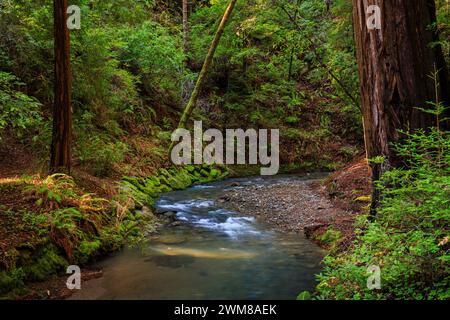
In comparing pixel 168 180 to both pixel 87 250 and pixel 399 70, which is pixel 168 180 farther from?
pixel 399 70

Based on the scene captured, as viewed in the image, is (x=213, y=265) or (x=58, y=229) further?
(x=213, y=265)

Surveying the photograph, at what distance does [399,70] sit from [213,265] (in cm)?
409

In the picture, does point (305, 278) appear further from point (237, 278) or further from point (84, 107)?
point (84, 107)

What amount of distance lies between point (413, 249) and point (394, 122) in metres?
2.45

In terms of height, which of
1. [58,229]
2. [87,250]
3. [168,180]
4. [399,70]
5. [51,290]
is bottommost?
[51,290]

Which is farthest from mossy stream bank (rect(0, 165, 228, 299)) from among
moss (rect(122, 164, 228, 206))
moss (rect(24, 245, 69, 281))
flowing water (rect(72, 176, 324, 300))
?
moss (rect(122, 164, 228, 206))

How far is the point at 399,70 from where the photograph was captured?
18.7 ft

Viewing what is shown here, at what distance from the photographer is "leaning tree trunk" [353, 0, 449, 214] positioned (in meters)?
5.66

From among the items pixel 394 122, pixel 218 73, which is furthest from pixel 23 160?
pixel 218 73

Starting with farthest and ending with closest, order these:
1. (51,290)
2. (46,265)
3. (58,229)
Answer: (58,229) < (46,265) < (51,290)

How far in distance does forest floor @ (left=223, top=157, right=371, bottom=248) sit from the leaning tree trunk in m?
1.68

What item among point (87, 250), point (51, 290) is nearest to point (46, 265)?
point (51, 290)

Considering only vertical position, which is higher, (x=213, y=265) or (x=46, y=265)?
(x=46, y=265)

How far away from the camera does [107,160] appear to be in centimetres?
1057
